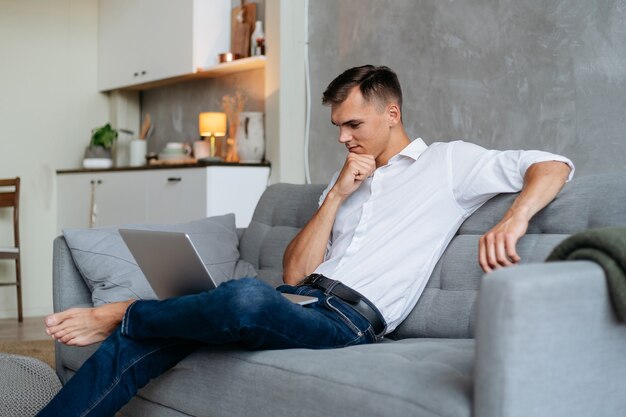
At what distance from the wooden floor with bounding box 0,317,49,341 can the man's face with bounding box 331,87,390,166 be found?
2960 millimetres

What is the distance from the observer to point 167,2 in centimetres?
525

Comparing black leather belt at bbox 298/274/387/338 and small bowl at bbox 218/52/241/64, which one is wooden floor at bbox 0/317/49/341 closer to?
Result: small bowl at bbox 218/52/241/64

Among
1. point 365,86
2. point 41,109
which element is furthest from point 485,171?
point 41,109

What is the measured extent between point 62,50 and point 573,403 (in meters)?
5.45

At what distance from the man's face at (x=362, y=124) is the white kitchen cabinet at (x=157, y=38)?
263 centimetres

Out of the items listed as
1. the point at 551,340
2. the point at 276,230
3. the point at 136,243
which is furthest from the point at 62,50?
the point at 551,340

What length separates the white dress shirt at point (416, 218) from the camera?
228 cm

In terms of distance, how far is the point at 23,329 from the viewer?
5.27 m

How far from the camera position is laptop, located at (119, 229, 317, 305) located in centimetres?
203

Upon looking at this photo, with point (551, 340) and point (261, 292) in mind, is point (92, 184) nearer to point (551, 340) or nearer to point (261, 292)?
point (261, 292)

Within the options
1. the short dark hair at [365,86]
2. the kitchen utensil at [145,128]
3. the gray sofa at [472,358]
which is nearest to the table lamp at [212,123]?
the kitchen utensil at [145,128]

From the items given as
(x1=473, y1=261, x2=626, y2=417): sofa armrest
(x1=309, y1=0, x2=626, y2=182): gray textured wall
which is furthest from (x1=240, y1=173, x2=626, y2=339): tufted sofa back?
(x1=309, y1=0, x2=626, y2=182): gray textured wall

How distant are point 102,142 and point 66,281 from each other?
3.17m

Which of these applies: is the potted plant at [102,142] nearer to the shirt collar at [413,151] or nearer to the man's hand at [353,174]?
the man's hand at [353,174]
